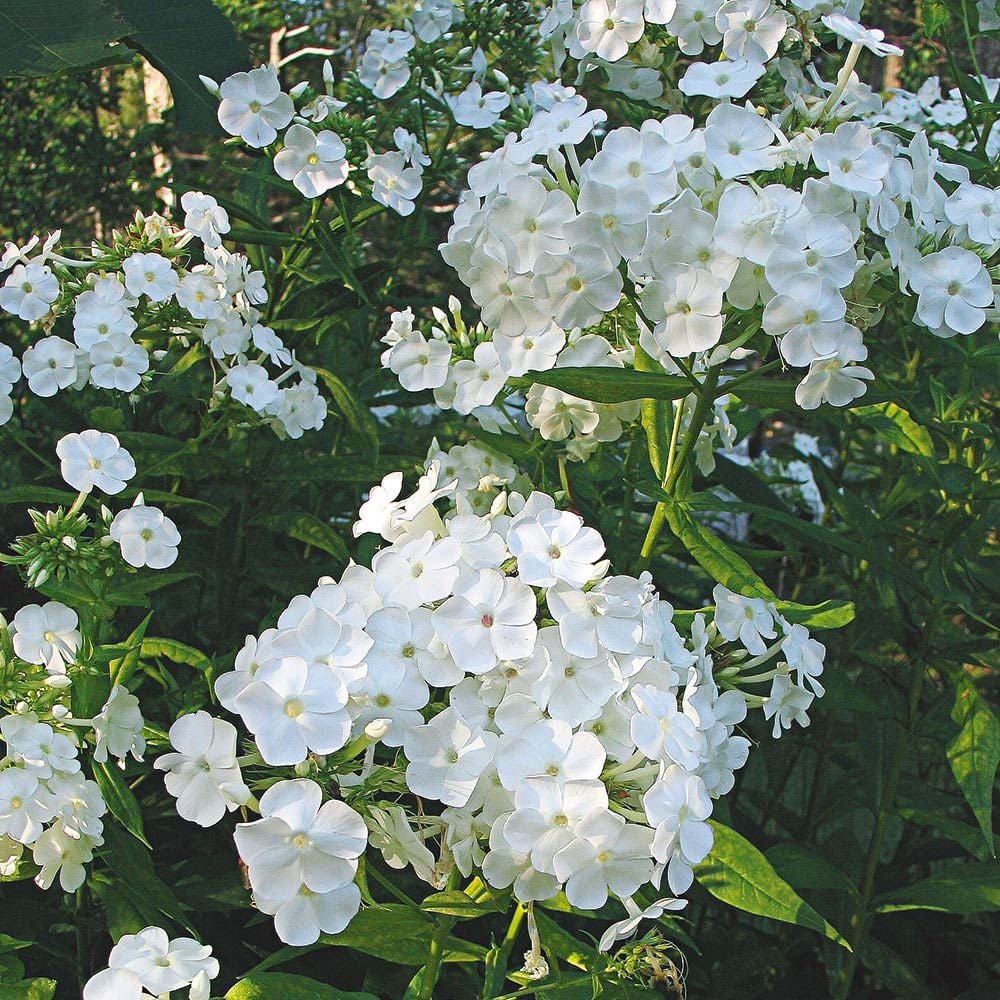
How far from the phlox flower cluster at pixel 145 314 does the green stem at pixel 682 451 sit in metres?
0.62

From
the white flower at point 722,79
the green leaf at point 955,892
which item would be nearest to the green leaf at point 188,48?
the white flower at point 722,79

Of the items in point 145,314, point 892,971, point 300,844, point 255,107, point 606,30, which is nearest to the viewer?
point 300,844

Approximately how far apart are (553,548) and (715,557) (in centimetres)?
34

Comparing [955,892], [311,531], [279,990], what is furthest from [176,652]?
[955,892]

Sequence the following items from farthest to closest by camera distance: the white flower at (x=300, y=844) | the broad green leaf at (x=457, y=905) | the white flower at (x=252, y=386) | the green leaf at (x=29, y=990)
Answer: the white flower at (x=252, y=386) → the green leaf at (x=29, y=990) → the broad green leaf at (x=457, y=905) → the white flower at (x=300, y=844)

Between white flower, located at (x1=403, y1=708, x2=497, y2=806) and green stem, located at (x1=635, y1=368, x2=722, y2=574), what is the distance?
447 mm

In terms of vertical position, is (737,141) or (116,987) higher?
(737,141)

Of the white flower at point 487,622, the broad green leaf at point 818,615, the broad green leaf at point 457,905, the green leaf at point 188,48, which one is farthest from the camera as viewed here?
the green leaf at point 188,48

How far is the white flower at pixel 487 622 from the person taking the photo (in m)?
1.02

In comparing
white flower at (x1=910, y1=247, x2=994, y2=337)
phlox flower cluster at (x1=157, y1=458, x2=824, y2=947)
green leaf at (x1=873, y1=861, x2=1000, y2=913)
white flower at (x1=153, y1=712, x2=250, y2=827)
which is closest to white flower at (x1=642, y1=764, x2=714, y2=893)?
phlox flower cluster at (x1=157, y1=458, x2=824, y2=947)

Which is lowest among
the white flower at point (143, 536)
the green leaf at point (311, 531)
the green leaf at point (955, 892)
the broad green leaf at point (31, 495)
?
the green leaf at point (955, 892)

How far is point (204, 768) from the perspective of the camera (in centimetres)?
103

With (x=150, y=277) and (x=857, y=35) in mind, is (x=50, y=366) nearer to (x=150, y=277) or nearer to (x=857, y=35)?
(x=150, y=277)

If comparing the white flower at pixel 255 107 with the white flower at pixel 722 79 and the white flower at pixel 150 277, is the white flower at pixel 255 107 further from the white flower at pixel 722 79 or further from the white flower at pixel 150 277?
the white flower at pixel 722 79
